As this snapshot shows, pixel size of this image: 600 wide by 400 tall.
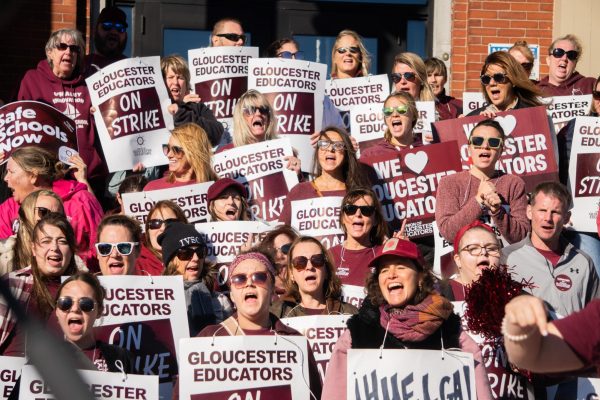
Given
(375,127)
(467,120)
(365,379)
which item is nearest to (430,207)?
(467,120)

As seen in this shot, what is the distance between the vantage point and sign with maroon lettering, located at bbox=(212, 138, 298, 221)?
8320mm

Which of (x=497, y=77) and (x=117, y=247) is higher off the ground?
(x=497, y=77)

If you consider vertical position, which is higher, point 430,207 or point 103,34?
point 103,34

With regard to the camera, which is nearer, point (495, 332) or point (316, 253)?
point (495, 332)

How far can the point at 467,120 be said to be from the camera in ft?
27.8

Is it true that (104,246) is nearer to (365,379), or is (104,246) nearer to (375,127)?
(365,379)

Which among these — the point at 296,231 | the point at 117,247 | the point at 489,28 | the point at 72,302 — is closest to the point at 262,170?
the point at 296,231

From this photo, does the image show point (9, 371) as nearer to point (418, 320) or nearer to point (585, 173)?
Answer: point (418, 320)

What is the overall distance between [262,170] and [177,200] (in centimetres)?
74

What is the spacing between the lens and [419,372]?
5.25m

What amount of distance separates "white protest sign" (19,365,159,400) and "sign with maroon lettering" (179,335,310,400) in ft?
0.49

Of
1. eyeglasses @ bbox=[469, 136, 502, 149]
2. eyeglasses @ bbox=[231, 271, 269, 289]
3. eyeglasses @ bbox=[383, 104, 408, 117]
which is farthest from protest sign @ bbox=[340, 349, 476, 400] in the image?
eyeglasses @ bbox=[383, 104, 408, 117]

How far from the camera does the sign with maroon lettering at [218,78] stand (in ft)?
31.0

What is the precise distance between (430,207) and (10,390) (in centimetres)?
350
